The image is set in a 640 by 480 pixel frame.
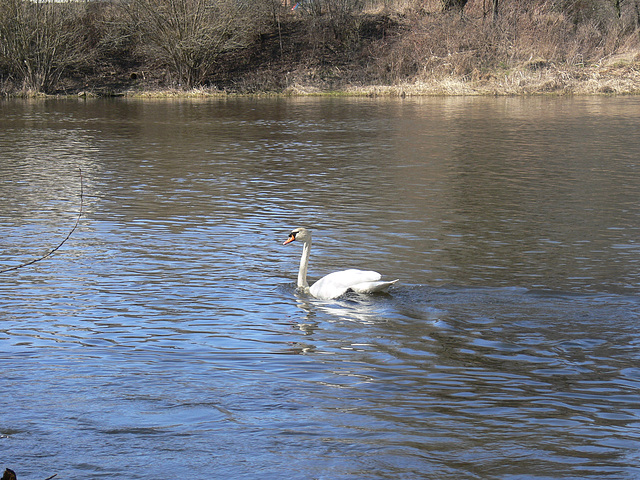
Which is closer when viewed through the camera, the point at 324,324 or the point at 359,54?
→ the point at 324,324

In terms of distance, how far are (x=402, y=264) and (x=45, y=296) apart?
14.2 ft

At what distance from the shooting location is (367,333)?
24.1ft

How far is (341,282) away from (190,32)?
4360 centimetres

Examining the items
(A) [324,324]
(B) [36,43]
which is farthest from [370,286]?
(B) [36,43]

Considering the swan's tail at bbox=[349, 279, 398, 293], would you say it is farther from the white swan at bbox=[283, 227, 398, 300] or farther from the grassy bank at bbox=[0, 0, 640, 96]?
the grassy bank at bbox=[0, 0, 640, 96]

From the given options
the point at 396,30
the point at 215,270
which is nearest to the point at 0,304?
the point at 215,270

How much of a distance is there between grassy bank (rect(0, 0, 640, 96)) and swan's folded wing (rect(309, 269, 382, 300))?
39215 mm

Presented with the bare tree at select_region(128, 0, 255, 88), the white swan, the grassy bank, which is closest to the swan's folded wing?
the white swan

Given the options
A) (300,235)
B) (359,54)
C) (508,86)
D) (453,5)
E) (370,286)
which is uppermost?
(453,5)

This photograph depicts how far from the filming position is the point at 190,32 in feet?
161

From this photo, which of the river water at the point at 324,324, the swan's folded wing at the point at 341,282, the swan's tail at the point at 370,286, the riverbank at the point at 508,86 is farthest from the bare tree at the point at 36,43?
the swan's tail at the point at 370,286

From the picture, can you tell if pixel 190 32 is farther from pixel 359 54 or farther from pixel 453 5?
pixel 453 5

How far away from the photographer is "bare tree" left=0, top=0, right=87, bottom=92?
47281 mm

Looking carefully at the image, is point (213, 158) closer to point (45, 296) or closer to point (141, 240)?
point (141, 240)
